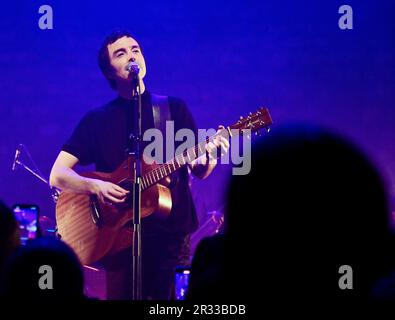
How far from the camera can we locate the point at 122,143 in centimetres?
446

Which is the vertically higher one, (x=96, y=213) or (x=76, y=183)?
(x=76, y=183)

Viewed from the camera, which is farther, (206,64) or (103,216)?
(206,64)

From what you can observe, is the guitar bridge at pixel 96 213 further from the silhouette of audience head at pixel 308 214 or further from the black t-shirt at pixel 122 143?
the silhouette of audience head at pixel 308 214

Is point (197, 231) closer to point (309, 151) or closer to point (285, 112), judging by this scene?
point (285, 112)

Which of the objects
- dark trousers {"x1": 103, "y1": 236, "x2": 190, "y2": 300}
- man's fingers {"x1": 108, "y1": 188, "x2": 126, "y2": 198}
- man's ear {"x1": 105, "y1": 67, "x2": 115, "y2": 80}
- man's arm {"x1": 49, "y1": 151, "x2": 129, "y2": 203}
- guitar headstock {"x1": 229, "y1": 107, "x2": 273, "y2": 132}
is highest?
man's ear {"x1": 105, "y1": 67, "x2": 115, "y2": 80}

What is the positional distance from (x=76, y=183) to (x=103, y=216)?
0.36m

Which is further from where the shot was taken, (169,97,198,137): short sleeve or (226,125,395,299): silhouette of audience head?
(169,97,198,137): short sleeve

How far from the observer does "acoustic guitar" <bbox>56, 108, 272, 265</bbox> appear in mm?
4188

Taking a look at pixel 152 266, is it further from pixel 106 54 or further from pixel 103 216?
pixel 106 54

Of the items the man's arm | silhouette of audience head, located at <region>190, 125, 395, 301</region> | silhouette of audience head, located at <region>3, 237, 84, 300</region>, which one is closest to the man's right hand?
the man's arm

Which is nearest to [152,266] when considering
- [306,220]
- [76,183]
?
[76,183]

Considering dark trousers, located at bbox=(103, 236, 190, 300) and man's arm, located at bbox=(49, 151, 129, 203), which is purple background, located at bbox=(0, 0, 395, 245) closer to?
man's arm, located at bbox=(49, 151, 129, 203)
